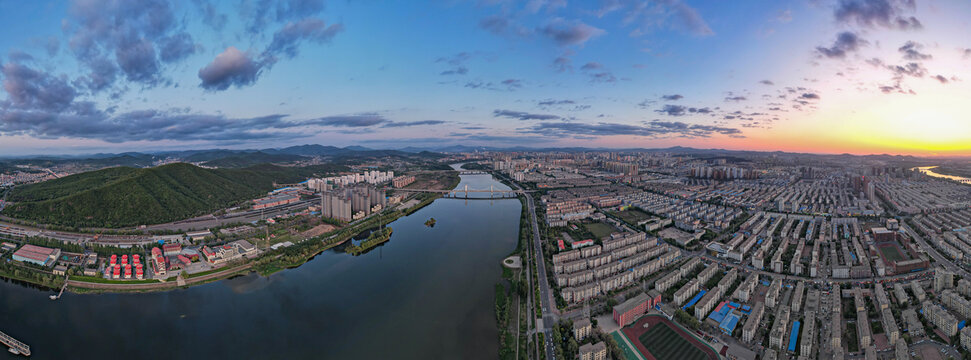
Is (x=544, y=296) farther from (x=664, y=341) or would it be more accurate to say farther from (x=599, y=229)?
(x=599, y=229)

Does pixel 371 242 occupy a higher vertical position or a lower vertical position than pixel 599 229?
lower

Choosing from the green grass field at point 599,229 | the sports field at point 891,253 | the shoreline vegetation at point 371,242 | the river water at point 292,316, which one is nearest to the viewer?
the river water at point 292,316

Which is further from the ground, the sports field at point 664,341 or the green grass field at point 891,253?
the green grass field at point 891,253

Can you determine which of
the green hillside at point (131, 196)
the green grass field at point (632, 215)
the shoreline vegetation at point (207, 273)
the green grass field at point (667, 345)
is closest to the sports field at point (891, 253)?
the green grass field at point (632, 215)

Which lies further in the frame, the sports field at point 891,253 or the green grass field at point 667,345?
the sports field at point 891,253

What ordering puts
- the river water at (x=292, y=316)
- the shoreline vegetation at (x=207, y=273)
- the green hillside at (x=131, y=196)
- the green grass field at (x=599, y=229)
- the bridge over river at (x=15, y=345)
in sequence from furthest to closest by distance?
the green hillside at (x=131, y=196) < the green grass field at (x=599, y=229) < the shoreline vegetation at (x=207, y=273) < the river water at (x=292, y=316) < the bridge over river at (x=15, y=345)

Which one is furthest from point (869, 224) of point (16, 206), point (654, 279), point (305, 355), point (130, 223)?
point (16, 206)

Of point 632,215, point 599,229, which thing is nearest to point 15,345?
point 599,229

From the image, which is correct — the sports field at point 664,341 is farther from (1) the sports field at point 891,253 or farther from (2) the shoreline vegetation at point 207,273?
(2) the shoreline vegetation at point 207,273

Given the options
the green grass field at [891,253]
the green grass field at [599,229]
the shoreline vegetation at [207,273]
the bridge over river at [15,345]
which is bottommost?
the bridge over river at [15,345]
